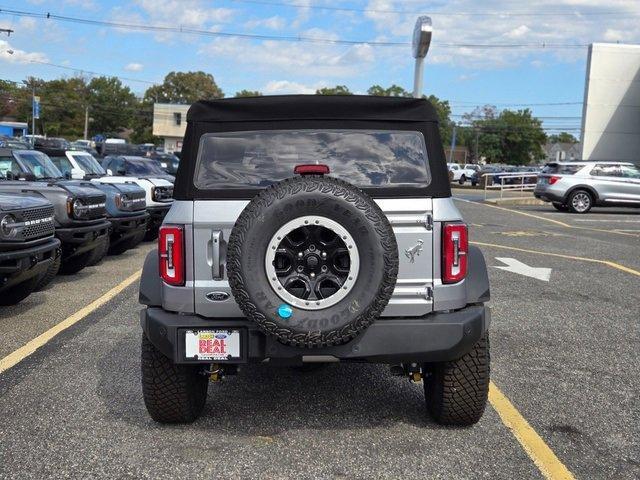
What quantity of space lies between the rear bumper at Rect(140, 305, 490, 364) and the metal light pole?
12.8 metres

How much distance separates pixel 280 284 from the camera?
3.62 meters

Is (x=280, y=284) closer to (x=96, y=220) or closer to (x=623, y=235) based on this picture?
(x=96, y=220)

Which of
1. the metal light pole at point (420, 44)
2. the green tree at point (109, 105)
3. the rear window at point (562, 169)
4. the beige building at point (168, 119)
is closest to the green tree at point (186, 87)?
the green tree at point (109, 105)

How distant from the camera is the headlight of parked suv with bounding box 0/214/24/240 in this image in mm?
6570

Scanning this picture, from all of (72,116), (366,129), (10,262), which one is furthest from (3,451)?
(72,116)

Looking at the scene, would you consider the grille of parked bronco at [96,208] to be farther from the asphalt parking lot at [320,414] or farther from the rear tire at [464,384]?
the rear tire at [464,384]

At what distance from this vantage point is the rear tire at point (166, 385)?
415 cm

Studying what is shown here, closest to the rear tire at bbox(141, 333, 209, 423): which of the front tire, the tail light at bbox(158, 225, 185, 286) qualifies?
the tail light at bbox(158, 225, 185, 286)

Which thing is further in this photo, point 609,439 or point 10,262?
point 10,262

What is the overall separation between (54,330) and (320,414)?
3.18m

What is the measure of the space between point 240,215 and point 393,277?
0.81 m

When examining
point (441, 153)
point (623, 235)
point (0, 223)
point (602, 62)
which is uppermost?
point (602, 62)

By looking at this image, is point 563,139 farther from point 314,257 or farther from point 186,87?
point 314,257

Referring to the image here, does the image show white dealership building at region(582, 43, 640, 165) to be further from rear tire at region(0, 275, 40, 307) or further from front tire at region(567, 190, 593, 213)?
rear tire at region(0, 275, 40, 307)
